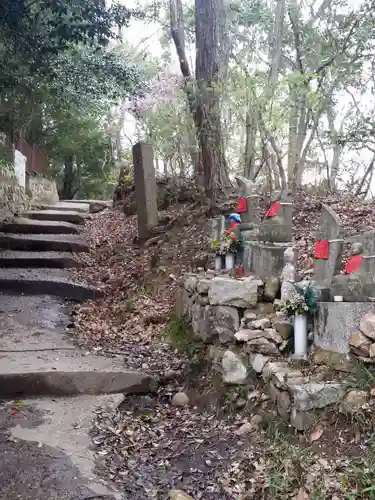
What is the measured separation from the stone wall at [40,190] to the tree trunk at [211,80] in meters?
5.70

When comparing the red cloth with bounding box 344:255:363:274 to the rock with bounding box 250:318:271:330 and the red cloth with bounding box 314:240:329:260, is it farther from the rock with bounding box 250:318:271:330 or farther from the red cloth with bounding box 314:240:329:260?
the rock with bounding box 250:318:271:330

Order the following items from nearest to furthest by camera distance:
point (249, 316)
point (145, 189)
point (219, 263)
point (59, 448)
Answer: point (59, 448) → point (249, 316) → point (219, 263) → point (145, 189)

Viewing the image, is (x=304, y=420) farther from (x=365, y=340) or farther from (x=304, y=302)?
(x=304, y=302)

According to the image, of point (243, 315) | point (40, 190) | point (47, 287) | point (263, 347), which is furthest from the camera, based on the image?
point (40, 190)

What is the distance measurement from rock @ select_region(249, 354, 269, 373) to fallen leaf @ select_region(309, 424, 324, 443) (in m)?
0.73

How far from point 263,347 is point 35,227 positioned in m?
6.69

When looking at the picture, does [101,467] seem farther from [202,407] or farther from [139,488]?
[202,407]

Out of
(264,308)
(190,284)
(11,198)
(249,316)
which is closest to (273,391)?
(249,316)

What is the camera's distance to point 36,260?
7762mm


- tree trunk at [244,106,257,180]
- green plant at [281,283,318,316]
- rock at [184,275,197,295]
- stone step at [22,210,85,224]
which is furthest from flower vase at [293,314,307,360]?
stone step at [22,210,85,224]

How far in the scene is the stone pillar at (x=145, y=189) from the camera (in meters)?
8.30

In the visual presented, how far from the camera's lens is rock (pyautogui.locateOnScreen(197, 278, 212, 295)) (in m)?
4.65

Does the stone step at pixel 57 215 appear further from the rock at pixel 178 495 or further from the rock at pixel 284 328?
the rock at pixel 178 495

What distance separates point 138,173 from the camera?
838 centimetres
